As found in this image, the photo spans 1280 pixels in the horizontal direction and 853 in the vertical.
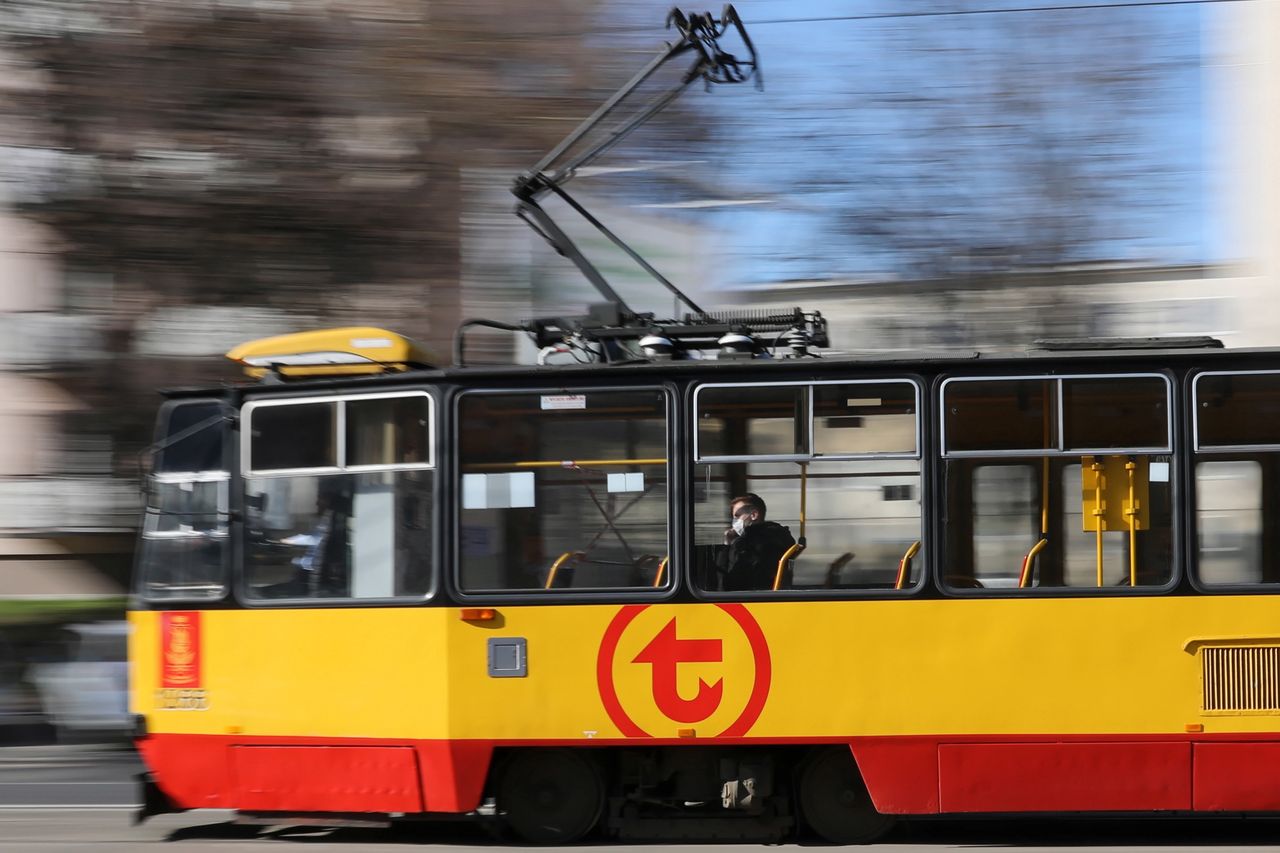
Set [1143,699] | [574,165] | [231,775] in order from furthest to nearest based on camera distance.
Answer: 1. [574,165]
2. [231,775]
3. [1143,699]

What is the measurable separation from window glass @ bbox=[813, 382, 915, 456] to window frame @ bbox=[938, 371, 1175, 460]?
0.16 m

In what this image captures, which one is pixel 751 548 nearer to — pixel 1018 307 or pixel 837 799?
pixel 837 799

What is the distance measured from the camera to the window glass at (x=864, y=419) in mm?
7426

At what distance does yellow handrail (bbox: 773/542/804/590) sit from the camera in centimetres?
746

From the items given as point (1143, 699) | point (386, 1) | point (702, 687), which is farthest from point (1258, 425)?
point (386, 1)

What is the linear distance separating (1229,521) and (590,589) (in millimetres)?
3294

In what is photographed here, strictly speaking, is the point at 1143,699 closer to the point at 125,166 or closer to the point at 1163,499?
the point at 1163,499

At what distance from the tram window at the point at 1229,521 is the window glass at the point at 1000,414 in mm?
813

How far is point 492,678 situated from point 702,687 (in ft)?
3.60

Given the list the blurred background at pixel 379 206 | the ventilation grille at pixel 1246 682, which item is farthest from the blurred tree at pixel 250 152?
the ventilation grille at pixel 1246 682

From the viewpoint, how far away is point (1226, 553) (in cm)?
731

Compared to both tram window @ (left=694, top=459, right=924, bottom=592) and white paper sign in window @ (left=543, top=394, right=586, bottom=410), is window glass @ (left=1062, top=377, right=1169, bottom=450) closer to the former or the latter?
tram window @ (left=694, top=459, right=924, bottom=592)

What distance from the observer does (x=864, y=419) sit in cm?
747

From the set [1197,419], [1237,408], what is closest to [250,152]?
[1197,419]
